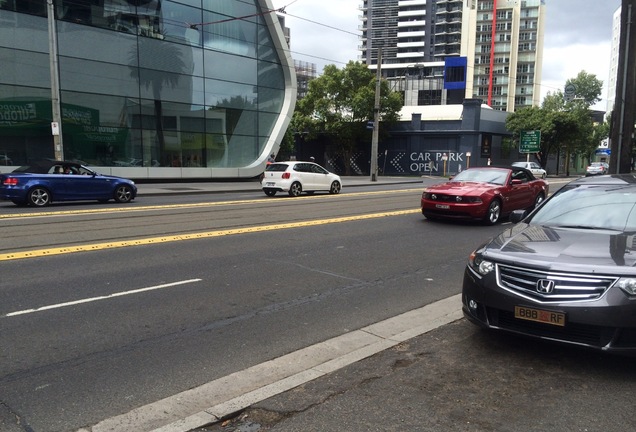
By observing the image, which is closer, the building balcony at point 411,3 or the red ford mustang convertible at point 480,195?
the red ford mustang convertible at point 480,195

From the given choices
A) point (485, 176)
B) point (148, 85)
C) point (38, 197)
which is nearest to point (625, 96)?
point (485, 176)

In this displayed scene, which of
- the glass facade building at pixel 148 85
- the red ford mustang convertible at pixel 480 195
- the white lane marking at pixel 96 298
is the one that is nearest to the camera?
the white lane marking at pixel 96 298

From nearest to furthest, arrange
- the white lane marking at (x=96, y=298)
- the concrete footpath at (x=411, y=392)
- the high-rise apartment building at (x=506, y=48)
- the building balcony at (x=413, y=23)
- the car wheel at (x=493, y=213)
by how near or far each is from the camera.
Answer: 1. the concrete footpath at (x=411, y=392)
2. the white lane marking at (x=96, y=298)
3. the car wheel at (x=493, y=213)
4. the high-rise apartment building at (x=506, y=48)
5. the building balcony at (x=413, y=23)

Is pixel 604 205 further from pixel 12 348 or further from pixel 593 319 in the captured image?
pixel 12 348

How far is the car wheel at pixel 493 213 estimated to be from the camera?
1241cm

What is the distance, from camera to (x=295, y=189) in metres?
20.8

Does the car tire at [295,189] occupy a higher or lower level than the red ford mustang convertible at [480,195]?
lower

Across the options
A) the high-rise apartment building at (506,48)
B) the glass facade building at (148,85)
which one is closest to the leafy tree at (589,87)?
the high-rise apartment building at (506,48)

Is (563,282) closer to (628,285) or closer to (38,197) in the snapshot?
(628,285)

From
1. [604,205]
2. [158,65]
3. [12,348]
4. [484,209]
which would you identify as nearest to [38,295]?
[12,348]

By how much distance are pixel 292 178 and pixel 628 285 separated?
17.2 meters

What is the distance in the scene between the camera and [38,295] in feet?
19.7

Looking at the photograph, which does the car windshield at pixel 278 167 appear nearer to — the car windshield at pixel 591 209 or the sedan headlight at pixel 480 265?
the car windshield at pixel 591 209

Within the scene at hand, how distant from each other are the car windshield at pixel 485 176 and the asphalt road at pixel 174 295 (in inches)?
69.0
